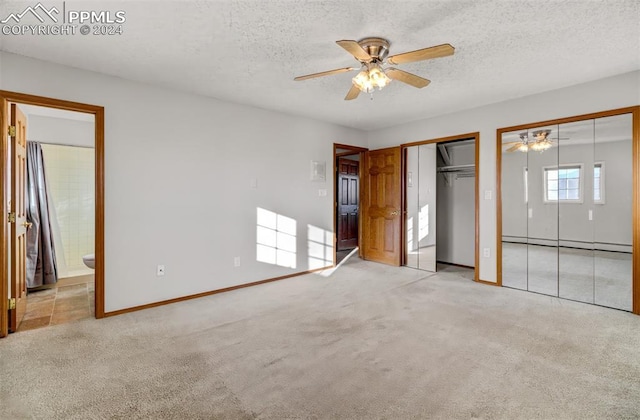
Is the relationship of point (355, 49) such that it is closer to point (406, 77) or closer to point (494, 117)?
point (406, 77)

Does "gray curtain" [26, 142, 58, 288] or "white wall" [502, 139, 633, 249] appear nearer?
"white wall" [502, 139, 633, 249]

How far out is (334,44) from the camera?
8.59 ft

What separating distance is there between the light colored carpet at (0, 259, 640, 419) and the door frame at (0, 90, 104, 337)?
0.30m

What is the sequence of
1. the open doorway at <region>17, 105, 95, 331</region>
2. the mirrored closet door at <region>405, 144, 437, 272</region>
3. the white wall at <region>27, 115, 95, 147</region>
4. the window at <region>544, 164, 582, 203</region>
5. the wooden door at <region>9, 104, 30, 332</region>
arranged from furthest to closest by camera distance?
the mirrored closet door at <region>405, 144, 437, 272</region> < the white wall at <region>27, 115, 95, 147</region> < the open doorway at <region>17, 105, 95, 331</region> < the window at <region>544, 164, 582, 203</region> < the wooden door at <region>9, 104, 30, 332</region>

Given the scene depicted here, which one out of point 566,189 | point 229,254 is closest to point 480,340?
point 566,189

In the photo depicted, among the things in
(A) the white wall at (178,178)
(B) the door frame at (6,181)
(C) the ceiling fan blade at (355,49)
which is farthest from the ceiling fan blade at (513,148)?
(B) the door frame at (6,181)

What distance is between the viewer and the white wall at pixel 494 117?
334 cm

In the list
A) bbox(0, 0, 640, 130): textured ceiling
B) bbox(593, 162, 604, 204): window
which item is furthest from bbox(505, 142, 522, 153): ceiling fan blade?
bbox(593, 162, 604, 204): window

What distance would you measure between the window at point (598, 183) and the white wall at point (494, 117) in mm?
648

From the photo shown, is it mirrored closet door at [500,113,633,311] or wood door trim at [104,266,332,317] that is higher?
mirrored closet door at [500,113,633,311]

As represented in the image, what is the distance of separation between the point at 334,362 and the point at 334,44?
→ 2593mm

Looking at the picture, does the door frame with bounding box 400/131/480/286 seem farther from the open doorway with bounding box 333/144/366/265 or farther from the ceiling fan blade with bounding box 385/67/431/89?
the ceiling fan blade with bounding box 385/67/431/89

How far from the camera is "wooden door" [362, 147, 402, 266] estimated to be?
5430 millimetres

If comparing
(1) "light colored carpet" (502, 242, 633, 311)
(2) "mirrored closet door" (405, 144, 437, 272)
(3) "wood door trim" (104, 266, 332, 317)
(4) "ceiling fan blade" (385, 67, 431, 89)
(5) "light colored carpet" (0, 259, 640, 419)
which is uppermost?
(4) "ceiling fan blade" (385, 67, 431, 89)
